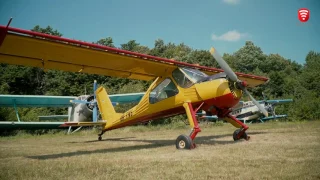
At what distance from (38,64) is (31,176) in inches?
196

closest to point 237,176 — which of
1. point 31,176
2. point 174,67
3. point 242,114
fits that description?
point 31,176

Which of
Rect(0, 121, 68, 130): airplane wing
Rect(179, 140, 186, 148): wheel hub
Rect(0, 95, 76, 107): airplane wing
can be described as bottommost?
Rect(179, 140, 186, 148): wheel hub

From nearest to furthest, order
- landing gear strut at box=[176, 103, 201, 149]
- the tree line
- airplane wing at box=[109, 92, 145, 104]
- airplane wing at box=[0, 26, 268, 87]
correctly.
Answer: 1. airplane wing at box=[0, 26, 268, 87]
2. landing gear strut at box=[176, 103, 201, 149]
3. airplane wing at box=[109, 92, 145, 104]
4. the tree line

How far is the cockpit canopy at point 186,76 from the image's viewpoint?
8.73 meters

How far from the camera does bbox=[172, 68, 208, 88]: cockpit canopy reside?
8.73 metres

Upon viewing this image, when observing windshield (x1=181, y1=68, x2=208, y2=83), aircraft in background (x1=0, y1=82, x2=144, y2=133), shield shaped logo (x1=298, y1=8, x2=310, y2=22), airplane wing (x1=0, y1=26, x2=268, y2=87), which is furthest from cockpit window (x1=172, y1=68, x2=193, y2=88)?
aircraft in background (x1=0, y1=82, x2=144, y2=133)

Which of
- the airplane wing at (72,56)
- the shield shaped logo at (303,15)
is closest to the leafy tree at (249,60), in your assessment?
the airplane wing at (72,56)

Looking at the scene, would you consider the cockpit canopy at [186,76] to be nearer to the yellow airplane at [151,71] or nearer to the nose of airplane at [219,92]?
the yellow airplane at [151,71]

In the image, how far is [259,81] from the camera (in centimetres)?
1295

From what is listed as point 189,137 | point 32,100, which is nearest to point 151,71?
point 189,137

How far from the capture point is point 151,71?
10.3 metres

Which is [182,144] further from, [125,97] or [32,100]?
[32,100]

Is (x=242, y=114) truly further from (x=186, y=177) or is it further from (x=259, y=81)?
(x=186, y=177)

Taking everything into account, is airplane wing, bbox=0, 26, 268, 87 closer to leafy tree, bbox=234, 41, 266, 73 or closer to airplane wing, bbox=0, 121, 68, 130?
airplane wing, bbox=0, 121, 68, 130
